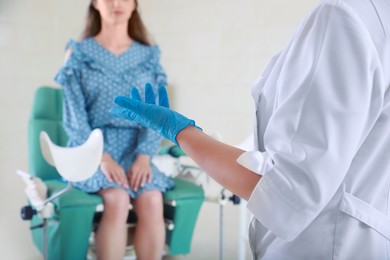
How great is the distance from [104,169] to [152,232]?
319 mm

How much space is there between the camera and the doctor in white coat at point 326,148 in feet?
2.18

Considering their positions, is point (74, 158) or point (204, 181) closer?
point (74, 158)

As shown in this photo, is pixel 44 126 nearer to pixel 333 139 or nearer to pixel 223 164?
pixel 223 164

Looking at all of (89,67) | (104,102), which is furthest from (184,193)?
(89,67)

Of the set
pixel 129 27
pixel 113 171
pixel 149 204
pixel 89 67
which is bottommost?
pixel 149 204

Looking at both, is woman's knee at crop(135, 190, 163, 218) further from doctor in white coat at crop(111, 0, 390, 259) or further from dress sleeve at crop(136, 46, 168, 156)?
doctor in white coat at crop(111, 0, 390, 259)

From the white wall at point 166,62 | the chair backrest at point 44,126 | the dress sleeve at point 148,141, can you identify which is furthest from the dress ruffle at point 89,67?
the white wall at point 166,62

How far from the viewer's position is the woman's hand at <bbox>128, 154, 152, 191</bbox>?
6.70 ft

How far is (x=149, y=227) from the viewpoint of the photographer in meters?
1.99

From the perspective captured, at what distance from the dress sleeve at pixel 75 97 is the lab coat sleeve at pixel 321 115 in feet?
4.71

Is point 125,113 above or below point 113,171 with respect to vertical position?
above

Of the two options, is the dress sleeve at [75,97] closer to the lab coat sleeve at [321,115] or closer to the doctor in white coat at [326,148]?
the doctor in white coat at [326,148]

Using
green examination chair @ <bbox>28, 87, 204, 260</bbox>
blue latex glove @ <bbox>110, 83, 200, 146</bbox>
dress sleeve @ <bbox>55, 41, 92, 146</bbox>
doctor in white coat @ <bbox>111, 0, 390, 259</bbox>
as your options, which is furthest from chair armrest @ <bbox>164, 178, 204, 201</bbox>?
doctor in white coat @ <bbox>111, 0, 390, 259</bbox>

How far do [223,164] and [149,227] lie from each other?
4.30ft
